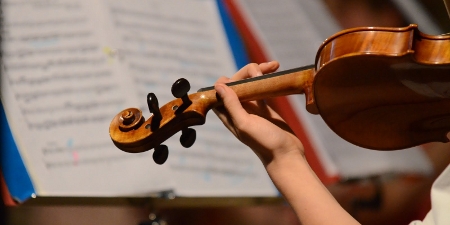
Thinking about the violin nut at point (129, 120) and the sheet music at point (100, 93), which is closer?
the violin nut at point (129, 120)

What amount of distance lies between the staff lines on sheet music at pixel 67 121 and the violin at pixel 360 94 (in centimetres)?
37

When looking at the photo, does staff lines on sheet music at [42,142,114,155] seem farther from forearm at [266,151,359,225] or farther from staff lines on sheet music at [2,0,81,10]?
forearm at [266,151,359,225]

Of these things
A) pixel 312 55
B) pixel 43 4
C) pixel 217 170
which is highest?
pixel 43 4

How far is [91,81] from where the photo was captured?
1245mm

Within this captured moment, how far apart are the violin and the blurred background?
1.27 feet

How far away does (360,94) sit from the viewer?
86 centimetres

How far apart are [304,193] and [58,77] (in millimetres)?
691

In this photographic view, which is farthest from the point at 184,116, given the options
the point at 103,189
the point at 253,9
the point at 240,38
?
the point at 253,9

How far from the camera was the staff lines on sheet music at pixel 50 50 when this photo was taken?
1.20 m

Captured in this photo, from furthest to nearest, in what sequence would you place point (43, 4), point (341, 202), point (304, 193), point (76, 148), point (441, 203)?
1. point (341, 202)
2. point (43, 4)
3. point (76, 148)
4. point (441, 203)
5. point (304, 193)

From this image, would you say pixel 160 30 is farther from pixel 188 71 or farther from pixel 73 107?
pixel 73 107

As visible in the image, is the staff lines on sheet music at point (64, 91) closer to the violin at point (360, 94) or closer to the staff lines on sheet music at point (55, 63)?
the staff lines on sheet music at point (55, 63)

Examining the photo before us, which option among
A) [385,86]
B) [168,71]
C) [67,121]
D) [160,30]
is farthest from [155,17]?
[385,86]

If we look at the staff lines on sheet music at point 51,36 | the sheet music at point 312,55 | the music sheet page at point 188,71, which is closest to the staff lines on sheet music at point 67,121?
the music sheet page at point 188,71
